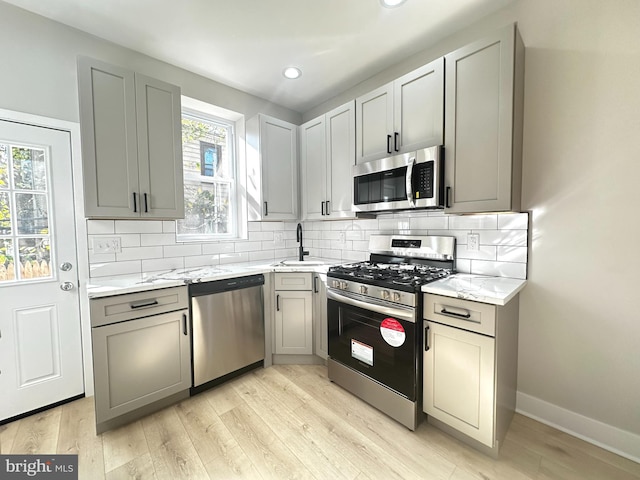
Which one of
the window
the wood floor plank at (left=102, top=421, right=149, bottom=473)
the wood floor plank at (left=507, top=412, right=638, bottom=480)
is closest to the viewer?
the wood floor plank at (left=507, top=412, right=638, bottom=480)

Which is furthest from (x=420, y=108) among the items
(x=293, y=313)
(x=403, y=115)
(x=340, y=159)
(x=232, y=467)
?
(x=232, y=467)

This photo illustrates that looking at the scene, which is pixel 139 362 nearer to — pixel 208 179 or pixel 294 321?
pixel 294 321

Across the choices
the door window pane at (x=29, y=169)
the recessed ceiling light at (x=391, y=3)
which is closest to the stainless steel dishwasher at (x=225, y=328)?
the door window pane at (x=29, y=169)

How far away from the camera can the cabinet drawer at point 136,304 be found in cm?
165

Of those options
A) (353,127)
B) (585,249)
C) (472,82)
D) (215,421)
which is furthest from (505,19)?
(215,421)

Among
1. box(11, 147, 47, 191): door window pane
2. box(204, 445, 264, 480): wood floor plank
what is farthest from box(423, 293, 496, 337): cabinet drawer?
box(11, 147, 47, 191): door window pane

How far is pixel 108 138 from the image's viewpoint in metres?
1.87

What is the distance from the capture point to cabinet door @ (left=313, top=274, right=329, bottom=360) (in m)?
2.41

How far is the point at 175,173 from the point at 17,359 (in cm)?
166

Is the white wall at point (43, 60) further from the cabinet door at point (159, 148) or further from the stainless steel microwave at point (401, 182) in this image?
the stainless steel microwave at point (401, 182)

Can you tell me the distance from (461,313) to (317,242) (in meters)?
2.04

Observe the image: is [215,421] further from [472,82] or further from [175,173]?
[472,82]

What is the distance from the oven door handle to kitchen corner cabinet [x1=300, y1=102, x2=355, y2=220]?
79 cm

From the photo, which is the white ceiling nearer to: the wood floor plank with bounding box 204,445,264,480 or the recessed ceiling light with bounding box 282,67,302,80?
the recessed ceiling light with bounding box 282,67,302,80
